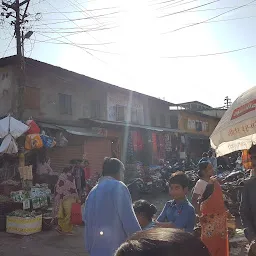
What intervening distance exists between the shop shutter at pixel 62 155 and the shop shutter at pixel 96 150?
1.58ft

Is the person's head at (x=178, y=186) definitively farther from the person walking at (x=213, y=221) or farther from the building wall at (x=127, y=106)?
the building wall at (x=127, y=106)

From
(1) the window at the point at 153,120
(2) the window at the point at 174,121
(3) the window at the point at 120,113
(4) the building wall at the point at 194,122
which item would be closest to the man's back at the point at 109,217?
(3) the window at the point at 120,113

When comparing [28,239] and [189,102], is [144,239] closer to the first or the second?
[28,239]

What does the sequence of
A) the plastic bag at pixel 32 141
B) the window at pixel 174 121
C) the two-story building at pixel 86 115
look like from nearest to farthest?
the plastic bag at pixel 32 141
the two-story building at pixel 86 115
the window at pixel 174 121

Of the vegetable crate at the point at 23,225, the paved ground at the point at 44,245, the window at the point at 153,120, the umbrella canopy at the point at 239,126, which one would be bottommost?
the paved ground at the point at 44,245

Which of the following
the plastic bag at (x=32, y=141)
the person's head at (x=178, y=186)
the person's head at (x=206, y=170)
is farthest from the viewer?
the plastic bag at (x=32, y=141)

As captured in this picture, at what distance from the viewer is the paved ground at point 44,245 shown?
21.6ft

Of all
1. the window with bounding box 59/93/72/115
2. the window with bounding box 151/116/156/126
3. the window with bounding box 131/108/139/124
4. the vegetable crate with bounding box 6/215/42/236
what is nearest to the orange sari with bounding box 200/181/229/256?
the vegetable crate with bounding box 6/215/42/236

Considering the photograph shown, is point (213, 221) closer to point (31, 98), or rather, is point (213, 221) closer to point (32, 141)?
point (32, 141)

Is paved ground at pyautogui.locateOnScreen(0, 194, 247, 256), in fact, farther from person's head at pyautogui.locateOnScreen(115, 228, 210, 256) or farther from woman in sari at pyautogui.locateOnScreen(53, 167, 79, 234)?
person's head at pyautogui.locateOnScreen(115, 228, 210, 256)

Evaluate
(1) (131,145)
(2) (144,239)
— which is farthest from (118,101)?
(2) (144,239)

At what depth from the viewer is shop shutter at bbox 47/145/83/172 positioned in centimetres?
1490

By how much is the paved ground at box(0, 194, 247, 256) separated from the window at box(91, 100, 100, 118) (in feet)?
34.7

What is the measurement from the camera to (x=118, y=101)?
20.2 metres
